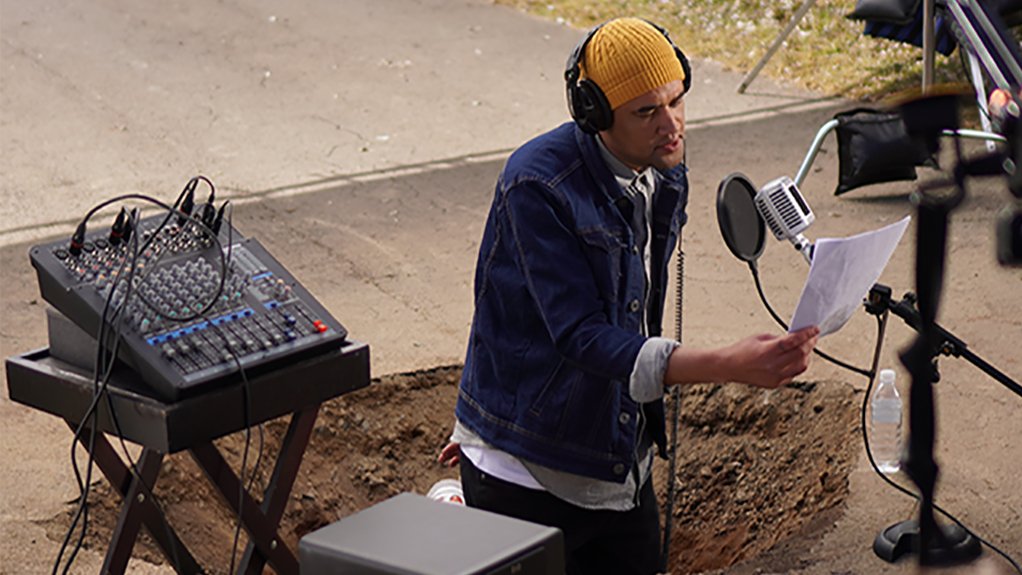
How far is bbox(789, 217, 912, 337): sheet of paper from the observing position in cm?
284

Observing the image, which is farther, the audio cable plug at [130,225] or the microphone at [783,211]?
the audio cable plug at [130,225]

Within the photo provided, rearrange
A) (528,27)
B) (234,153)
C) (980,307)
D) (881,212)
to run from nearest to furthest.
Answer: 1. (980,307)
2. (881,212)
3. (234,153)
4. (528,27)

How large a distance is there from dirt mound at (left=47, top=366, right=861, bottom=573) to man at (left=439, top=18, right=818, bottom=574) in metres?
1.58

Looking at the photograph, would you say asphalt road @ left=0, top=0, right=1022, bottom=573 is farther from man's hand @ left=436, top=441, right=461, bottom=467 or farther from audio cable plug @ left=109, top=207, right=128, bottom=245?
man's hand @ left=436, top=441, right=461, bottom=467

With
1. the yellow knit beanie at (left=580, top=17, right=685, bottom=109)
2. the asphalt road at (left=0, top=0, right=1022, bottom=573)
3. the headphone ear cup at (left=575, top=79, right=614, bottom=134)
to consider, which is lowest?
the asphalt road at (left=0, top=0, right=1022, bottom=573)

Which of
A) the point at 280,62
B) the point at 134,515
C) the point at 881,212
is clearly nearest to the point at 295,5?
the point at 280,62

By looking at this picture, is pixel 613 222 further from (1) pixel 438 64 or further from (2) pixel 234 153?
(1) pixel 438 64

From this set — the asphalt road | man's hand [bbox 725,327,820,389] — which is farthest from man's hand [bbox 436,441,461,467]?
the asphalt road

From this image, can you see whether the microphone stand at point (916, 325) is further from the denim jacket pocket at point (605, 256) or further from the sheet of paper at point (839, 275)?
the denim jacket pocket at point (605, 256)

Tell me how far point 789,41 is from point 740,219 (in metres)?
7.45

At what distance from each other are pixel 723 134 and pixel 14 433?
4666 mm

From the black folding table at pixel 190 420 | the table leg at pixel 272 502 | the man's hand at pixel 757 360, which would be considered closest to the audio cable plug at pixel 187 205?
the black folding table at pixel 190 420

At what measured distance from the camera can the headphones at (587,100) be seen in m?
3.21

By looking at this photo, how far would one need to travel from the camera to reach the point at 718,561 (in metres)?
5.11
